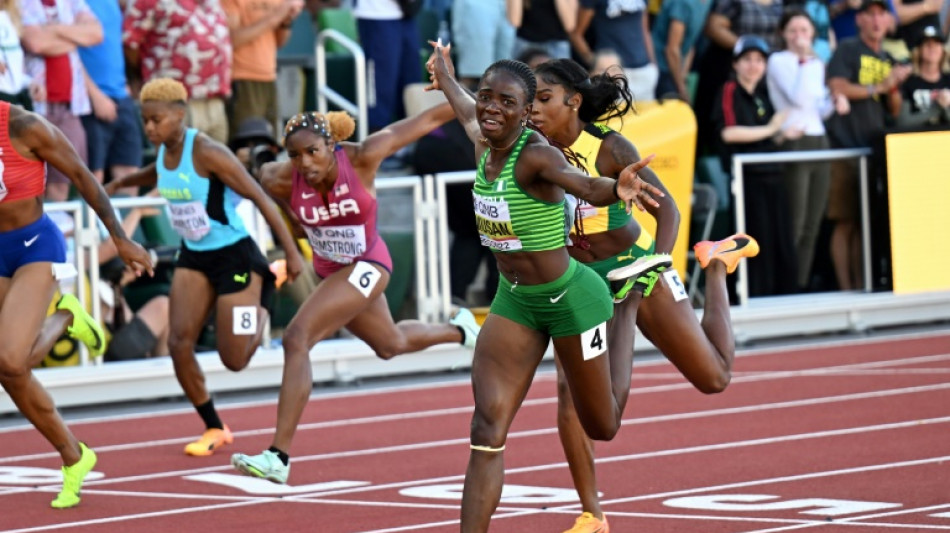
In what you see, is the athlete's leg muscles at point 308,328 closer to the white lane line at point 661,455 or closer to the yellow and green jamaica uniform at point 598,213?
the white lane line at point 661,455

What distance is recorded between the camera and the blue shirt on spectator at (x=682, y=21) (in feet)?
54.7

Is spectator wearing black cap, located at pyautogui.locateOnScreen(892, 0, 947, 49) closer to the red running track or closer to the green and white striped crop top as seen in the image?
the red running track

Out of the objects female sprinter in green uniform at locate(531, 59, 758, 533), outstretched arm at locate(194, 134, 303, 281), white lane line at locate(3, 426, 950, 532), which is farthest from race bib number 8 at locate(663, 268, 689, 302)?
outstretched arm at locate(194, 134, 303, 281)

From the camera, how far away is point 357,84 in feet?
49.8

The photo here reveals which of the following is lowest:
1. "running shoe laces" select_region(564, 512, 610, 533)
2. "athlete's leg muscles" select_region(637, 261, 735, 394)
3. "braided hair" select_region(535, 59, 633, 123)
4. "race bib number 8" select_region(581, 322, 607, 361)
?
"running shoe laces" select_region(564, 512, 610, 533)

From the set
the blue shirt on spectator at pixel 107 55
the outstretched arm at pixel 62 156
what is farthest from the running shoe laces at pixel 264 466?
the blue shirt on spectator at pixel 107 55

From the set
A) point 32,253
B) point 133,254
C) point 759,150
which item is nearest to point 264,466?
point 133,254

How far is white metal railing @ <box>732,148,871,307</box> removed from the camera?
15.8 metres

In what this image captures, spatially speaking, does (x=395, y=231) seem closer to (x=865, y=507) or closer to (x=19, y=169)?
(x=19, y=169)

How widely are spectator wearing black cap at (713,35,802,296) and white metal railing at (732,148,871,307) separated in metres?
0.12

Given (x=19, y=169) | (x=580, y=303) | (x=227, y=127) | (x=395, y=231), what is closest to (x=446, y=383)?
(x=395, y=231)

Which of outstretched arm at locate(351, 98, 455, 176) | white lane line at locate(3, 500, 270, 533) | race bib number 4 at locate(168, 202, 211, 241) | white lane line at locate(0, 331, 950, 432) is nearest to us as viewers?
white lane line at locate(3, 500, 270, 533)

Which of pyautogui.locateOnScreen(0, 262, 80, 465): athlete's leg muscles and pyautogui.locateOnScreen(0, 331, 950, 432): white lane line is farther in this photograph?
pyautogui.locateOnScreen(0, 331, 950, 432): white lane line

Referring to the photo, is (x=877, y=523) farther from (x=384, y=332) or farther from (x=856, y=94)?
(x=856, y=94)
